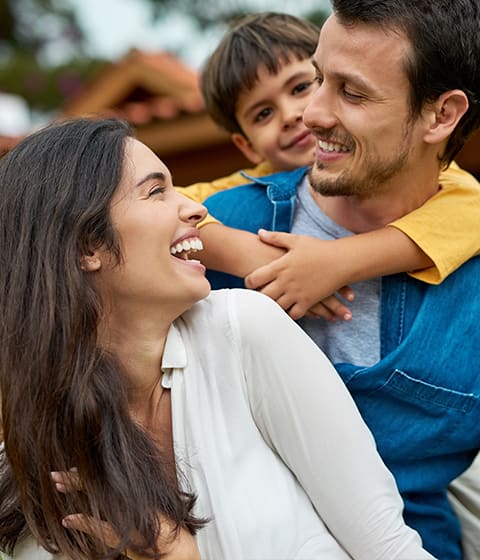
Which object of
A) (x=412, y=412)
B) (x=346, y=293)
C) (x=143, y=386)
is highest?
(x=346, y=293)

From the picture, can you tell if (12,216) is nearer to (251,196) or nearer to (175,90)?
(251,196)

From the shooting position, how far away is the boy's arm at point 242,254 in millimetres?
2168

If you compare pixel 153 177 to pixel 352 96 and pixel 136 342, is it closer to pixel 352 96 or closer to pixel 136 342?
pixel 136 342

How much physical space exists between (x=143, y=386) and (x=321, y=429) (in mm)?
380

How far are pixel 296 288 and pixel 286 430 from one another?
34 centimetres

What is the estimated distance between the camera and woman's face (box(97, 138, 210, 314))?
190cm

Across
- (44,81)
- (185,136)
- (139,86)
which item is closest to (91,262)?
(185,136)

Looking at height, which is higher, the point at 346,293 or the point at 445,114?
the point at 445,114

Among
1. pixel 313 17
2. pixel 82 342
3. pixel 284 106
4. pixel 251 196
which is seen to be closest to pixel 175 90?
pixel 284 106

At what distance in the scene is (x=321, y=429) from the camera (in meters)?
1.91

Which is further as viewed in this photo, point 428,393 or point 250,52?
point 250,52

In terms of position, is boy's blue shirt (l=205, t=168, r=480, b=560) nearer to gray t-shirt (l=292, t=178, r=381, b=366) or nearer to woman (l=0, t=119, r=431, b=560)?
gray t-shirt (l=292, t=178, r=381, b=366)

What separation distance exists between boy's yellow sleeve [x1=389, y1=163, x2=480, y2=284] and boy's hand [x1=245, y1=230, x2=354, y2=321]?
0.18 m

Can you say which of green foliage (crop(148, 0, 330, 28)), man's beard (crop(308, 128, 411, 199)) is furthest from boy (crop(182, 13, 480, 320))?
green foliage (crop(148, 0, 330, 28))
